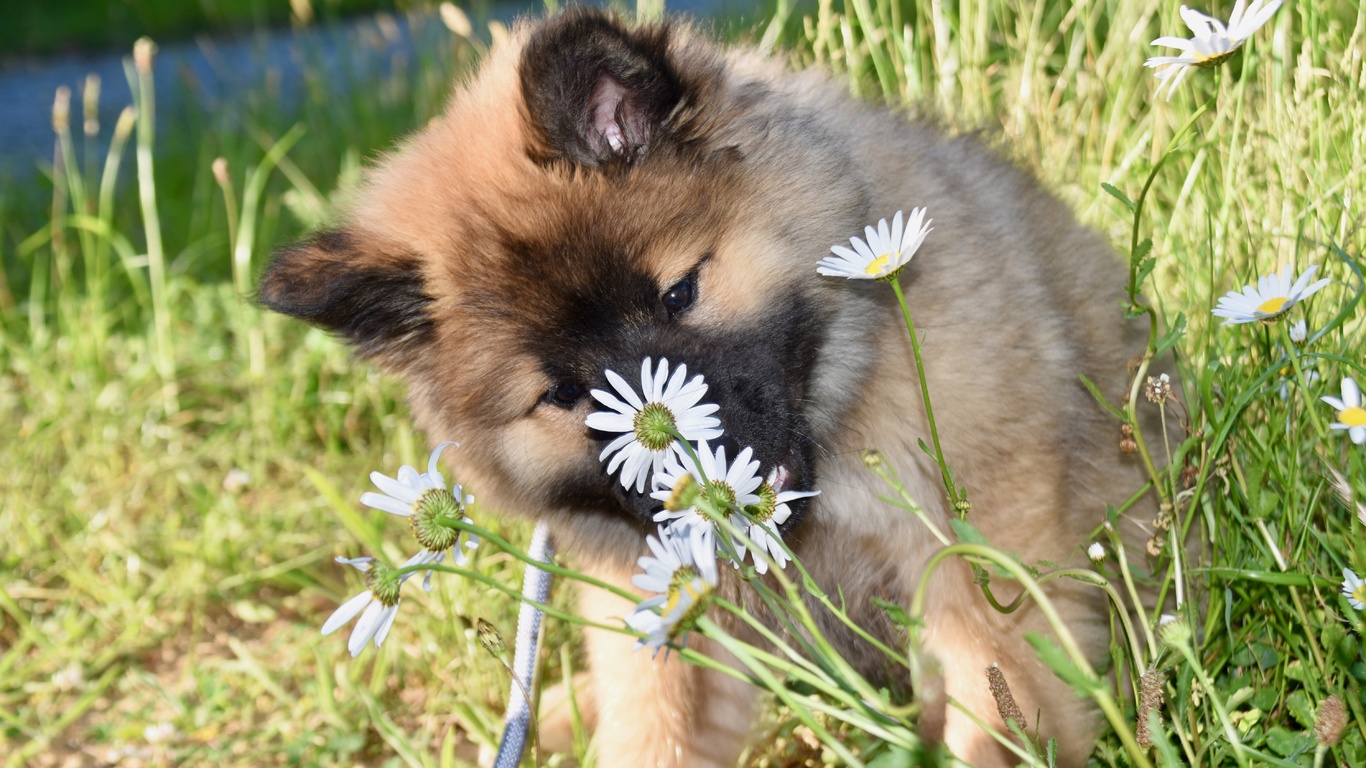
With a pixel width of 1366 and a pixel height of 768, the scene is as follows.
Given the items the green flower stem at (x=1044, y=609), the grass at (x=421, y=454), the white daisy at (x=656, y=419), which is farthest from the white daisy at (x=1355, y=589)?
the white daisy at (x=656, y=419)

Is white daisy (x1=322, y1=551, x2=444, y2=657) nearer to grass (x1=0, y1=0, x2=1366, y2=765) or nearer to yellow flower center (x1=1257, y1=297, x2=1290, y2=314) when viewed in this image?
grass (x1=0, y1=0, x2=1366, y2=765)

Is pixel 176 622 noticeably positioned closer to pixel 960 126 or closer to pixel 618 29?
pixel 618 29

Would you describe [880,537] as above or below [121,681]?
above

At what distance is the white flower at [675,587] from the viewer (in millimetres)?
1062

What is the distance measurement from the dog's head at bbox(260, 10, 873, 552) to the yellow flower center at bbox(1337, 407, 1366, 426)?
0.69 metres

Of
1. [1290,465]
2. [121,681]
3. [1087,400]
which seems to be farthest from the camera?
[121,681]

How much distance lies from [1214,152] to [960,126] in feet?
1.65

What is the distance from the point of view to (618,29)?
1.58 meters

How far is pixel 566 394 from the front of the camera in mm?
1755

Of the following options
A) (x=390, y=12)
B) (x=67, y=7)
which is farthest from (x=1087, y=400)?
(x=67, y=7)

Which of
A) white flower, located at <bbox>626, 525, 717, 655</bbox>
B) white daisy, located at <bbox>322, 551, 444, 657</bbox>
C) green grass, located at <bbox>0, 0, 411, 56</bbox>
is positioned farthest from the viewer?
green grass, located at <bbox>0, 0, 411, 56</bbox>

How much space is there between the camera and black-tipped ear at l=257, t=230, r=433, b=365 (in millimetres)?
1716

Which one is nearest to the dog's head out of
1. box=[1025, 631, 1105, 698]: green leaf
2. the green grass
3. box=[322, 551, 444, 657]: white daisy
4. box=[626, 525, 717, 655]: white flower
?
box=[626, 525, 717, 655]: white flower

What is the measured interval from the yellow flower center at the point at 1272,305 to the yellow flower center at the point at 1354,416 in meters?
0.14
